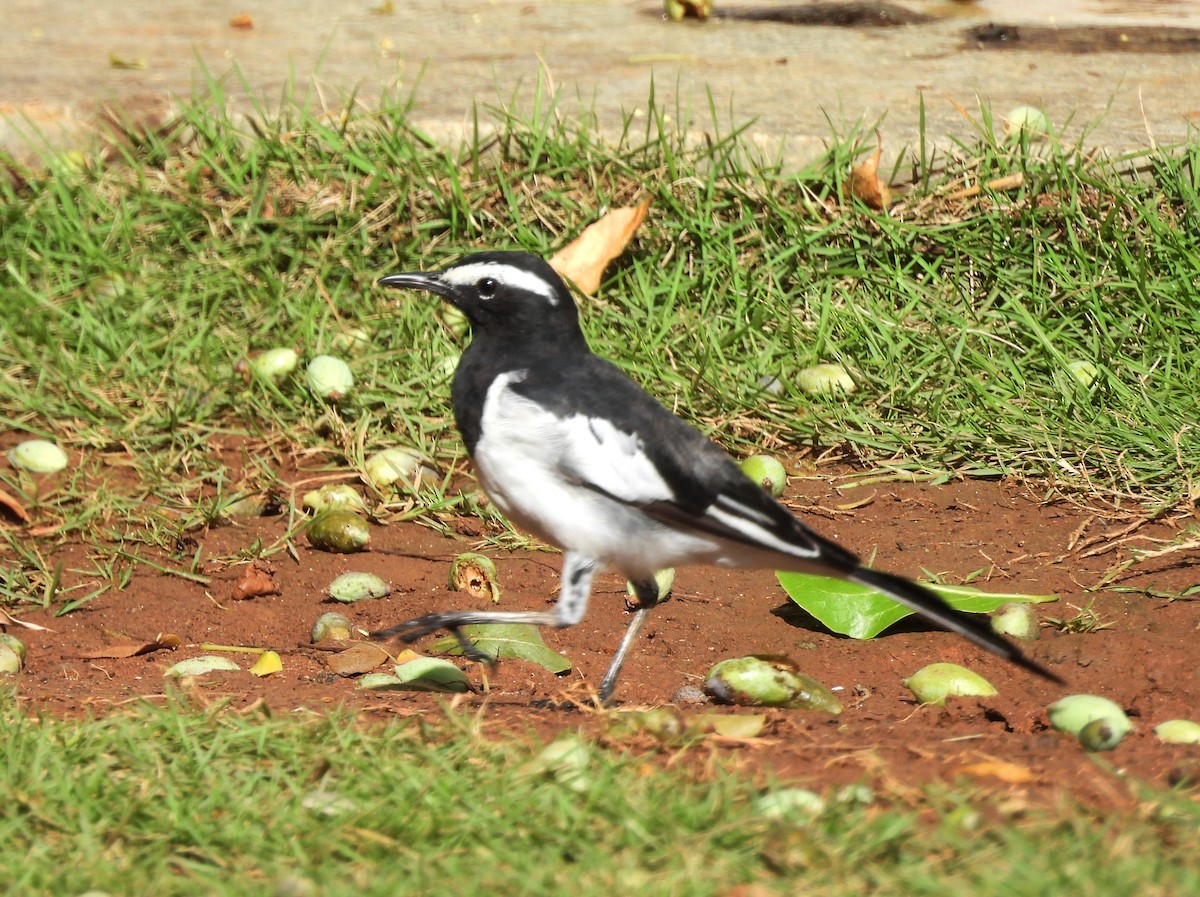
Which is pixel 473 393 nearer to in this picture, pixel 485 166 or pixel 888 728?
pixel 888 728

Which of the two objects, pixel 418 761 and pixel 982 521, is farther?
pixel 982 521

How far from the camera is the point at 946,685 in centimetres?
345

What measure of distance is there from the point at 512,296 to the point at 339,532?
3.76ft

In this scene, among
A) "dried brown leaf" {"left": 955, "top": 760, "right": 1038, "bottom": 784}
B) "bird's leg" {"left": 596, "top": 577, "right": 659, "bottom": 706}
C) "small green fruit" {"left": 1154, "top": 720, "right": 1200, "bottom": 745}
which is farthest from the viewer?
"bird's leg" {"left": 596, "top": 577, "right": 659, "bottom": 706}

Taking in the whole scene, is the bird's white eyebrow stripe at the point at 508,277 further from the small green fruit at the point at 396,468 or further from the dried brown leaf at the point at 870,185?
the dried brown leaf at the point at 870,185

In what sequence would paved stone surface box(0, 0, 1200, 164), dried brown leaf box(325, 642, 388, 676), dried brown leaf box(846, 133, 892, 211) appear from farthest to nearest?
1. paved stone surface box(0, 0, 1200, 164)
2. dried brown leaf box(846, 133, 892, 211)
3. dried brown leaf box(325, 642, 388, 676)

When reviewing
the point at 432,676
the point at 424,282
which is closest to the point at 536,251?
the point at 424,282

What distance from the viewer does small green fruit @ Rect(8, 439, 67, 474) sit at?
488cm

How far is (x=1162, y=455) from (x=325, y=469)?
9.17 ft

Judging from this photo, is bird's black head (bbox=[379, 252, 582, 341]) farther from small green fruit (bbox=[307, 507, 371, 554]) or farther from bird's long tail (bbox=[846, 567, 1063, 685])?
bird's long tail (bbox=[846, 567, 1063, 685])

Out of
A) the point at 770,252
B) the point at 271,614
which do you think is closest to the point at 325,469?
the point at 271,614

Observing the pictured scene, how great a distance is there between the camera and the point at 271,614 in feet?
13.7

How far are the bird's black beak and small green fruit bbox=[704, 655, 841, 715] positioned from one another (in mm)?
1275

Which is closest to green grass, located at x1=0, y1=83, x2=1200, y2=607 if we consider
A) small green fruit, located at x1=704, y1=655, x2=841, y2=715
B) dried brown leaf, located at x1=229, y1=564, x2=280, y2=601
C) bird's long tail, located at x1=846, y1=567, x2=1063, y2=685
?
dried brown leaf, located at x1=229, y1=564, x2=280, y2=601
